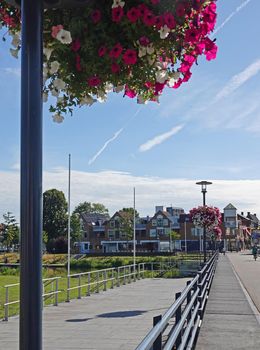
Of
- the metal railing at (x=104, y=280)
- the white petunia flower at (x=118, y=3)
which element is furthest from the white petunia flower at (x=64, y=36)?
the metal railing at (x=104, y=280)

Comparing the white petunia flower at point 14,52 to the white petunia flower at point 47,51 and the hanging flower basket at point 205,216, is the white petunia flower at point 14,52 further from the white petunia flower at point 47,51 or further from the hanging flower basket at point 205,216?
the hanging flower basket at point 205,216

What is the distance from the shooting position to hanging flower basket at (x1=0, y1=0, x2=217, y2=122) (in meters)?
2.55

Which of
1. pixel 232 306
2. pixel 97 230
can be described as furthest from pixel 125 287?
pixel 97 230

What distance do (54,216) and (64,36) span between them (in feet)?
328

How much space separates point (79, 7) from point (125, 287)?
2136 centimetres

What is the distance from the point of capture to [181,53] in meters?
2.87

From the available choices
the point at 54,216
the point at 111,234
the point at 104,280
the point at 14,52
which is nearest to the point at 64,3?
the point at 14,52

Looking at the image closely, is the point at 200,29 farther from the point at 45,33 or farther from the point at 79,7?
the point at 45,33

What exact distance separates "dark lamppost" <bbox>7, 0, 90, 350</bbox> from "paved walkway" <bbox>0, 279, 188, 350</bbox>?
6.94m

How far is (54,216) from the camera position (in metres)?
101

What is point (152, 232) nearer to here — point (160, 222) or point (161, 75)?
point (160, 222)

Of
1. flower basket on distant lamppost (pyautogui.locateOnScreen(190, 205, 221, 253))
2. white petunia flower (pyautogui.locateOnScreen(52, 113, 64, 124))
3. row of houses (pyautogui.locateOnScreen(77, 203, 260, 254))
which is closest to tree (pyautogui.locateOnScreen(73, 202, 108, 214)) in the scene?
row of houses (pyautogui.locateOnScreen(77, 203, 260, 254))

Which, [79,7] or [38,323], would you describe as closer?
[38,323]

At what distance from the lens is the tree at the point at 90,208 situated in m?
145
